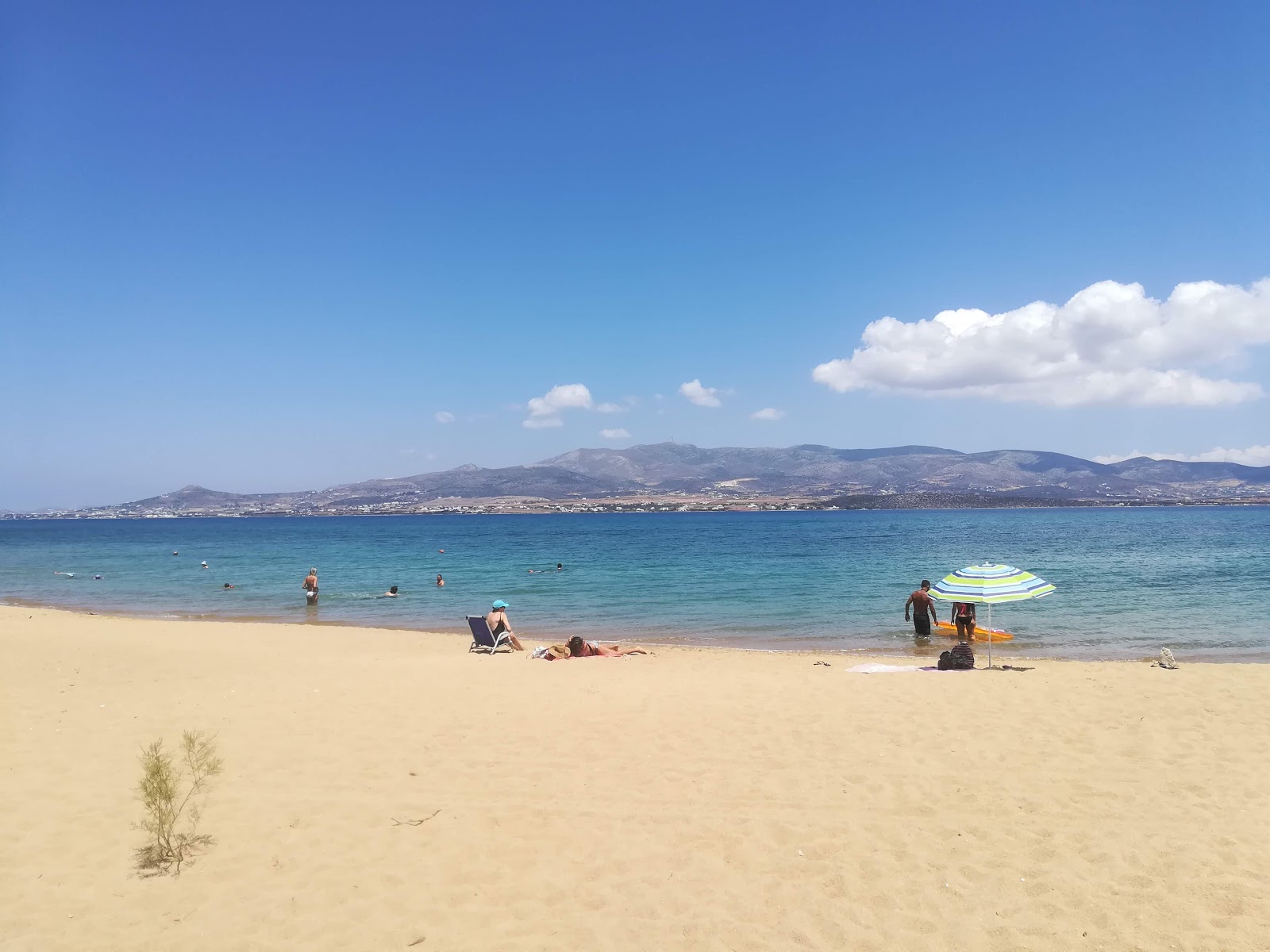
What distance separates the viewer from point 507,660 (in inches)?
611

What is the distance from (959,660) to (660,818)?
9.11m

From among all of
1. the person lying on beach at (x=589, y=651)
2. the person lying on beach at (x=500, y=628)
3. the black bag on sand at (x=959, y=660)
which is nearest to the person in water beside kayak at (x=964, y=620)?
the black bag on sand at (x=959, y=660)

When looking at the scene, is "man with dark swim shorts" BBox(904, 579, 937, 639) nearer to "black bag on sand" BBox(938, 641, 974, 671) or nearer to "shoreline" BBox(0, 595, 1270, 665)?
"shoreline" BBox(0, 595, 1270, 665)

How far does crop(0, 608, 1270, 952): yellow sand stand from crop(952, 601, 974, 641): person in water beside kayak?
523cm

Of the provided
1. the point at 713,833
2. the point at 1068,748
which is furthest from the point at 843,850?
the point at 1068,748

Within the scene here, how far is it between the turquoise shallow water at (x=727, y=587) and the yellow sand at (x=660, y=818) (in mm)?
9294

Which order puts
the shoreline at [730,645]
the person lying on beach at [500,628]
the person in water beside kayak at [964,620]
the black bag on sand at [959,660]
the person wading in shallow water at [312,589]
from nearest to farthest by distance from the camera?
the black bag on sand at [959,660], the shoreline at [730,645], the person in water beside kayak at [964,620], the person lying on beach at [500,628], the person wading in shallow water at [312,589]

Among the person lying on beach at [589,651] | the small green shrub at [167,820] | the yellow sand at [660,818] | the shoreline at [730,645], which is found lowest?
the shoreline at [730,645]

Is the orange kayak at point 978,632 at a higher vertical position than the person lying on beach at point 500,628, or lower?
lower

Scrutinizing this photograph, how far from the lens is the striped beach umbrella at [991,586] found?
13.0m

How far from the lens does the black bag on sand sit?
1366 centimetres

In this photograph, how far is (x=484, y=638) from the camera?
17.6m

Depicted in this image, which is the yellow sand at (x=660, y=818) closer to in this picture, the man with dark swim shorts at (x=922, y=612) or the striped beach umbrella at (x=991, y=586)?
the striped beach umbrella at (x=991, y=586)

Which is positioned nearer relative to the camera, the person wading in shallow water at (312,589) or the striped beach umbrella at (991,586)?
the striped beach umbrella at (991,586)
